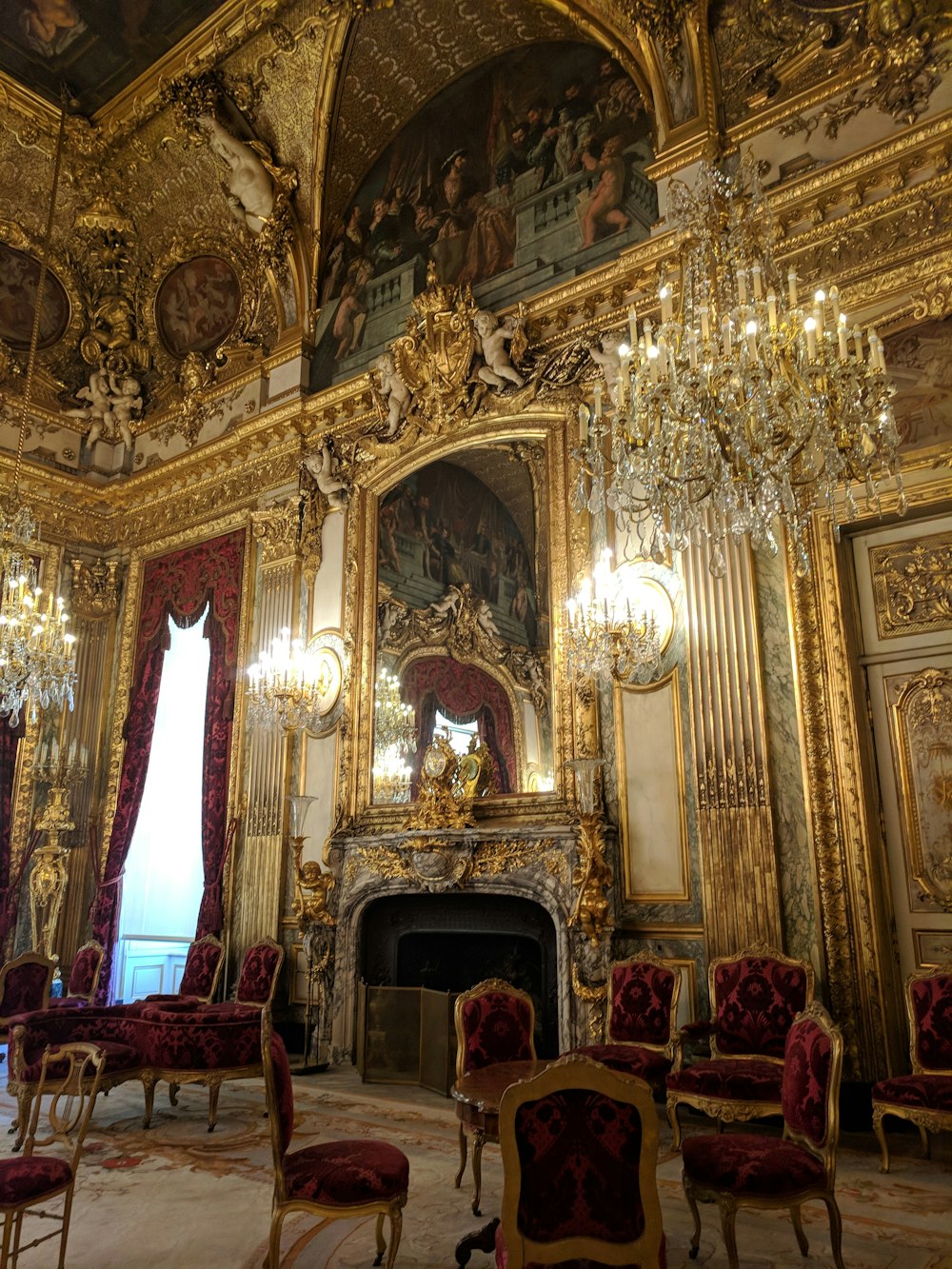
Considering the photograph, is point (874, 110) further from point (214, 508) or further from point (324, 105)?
point (214, 508)

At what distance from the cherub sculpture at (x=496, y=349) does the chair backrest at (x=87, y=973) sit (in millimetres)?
5657

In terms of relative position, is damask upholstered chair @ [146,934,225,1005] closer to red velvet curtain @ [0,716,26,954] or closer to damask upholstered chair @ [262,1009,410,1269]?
red velvet curtain @ [0,716,26,954]

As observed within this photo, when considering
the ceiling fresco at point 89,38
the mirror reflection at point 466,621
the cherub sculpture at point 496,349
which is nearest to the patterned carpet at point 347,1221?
the mirror reflection at point 466,621

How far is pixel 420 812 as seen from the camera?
7398 millimetres

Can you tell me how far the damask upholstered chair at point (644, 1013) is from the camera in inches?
207

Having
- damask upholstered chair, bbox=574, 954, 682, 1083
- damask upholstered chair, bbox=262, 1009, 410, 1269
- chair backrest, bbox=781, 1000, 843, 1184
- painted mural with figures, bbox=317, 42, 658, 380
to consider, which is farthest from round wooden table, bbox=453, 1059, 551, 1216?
painted mural with figures, bbox=317, 42, 658, 380

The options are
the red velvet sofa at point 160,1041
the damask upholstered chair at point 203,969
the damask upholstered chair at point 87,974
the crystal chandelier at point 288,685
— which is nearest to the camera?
the red velvet sofa at point 160,1041

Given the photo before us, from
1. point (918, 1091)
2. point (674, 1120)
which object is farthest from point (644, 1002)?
point (918, 1091)

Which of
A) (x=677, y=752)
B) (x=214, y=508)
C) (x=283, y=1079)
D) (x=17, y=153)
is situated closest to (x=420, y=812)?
(x=677, y=752)

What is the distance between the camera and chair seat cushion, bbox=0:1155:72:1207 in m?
3.21

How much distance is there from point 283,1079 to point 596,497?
293 cm

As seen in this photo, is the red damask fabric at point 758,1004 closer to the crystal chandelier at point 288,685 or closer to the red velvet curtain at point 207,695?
the crystal chandelier at point 288,685

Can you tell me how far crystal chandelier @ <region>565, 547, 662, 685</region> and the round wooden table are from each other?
2.62 m

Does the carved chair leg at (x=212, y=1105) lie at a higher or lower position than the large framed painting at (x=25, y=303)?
lower
